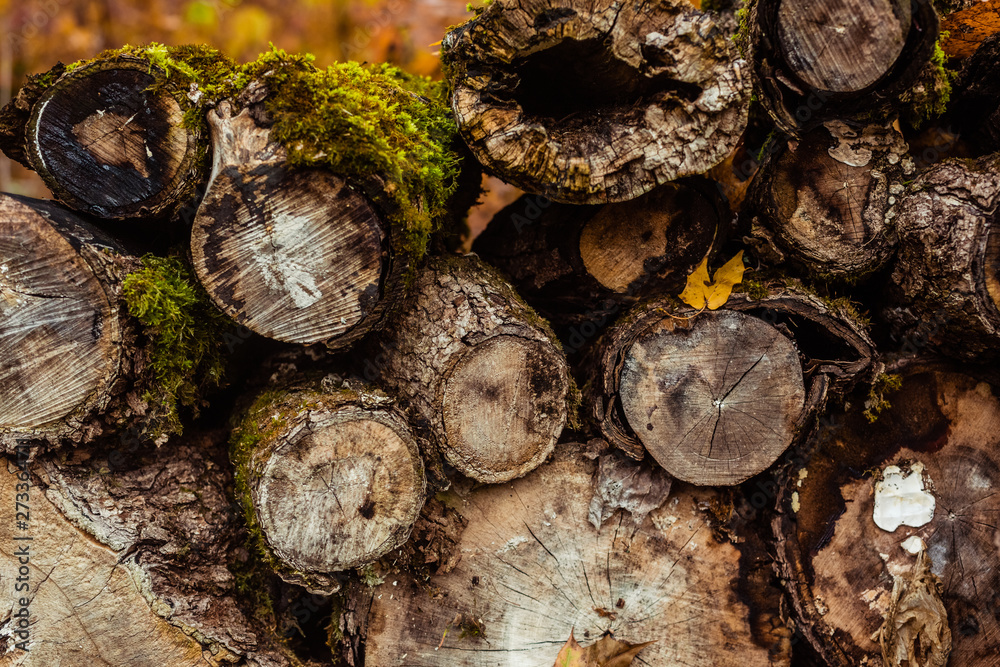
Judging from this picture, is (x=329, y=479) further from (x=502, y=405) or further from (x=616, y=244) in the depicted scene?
(x=616, y=244)

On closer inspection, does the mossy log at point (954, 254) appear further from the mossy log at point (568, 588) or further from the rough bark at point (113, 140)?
the rough bark at point (113, 140)

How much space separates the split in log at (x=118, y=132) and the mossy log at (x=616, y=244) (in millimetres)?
1361

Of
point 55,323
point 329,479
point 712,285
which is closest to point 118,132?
point 55,323

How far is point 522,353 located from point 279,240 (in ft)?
3.16

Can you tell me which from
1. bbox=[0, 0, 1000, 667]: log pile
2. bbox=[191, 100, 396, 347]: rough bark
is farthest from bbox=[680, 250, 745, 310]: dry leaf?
bbox=[191, 100, 396, 347]: rough bark

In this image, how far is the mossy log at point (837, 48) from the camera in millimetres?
1887

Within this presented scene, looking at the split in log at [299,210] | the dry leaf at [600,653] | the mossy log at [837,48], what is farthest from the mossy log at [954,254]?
the split in log at [299,210]

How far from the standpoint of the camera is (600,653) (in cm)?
232

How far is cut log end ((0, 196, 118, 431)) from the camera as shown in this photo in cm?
174

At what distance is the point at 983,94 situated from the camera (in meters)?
2.34

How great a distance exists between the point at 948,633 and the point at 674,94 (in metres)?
2.46

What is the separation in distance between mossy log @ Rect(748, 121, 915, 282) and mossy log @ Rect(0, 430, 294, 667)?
2.70 metres

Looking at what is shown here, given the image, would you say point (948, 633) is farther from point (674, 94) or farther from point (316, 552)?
point (316, 552)

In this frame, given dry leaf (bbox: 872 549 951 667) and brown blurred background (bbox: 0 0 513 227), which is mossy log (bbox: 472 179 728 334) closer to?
dry leaf (bbox: 872 549 951 667)
